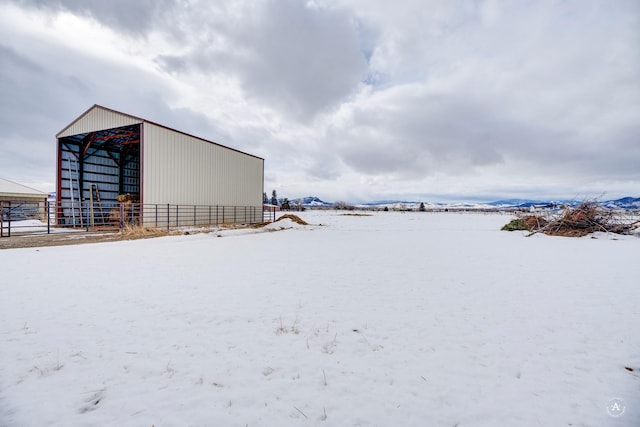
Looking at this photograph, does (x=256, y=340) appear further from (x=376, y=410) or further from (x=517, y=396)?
(x=517, y=396)

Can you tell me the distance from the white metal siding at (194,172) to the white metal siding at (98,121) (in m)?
1.62

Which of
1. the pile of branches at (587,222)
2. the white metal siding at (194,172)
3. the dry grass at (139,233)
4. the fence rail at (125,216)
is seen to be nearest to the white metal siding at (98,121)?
the white metal siding at (194,172)

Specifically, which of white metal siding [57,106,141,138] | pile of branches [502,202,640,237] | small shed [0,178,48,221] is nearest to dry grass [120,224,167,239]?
white metal siding [57,106,141,138]

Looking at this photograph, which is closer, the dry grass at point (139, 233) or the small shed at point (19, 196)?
the dry grass at point (139, 233)

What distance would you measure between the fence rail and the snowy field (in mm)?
10007

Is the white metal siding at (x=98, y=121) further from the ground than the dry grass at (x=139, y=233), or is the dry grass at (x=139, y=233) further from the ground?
the white metal siding at (x=98, y=121)

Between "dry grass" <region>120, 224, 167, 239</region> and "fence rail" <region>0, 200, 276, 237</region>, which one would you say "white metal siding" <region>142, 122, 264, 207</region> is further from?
"dry grass" <region>120, 224, 167, 239</region>

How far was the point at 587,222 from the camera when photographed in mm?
13836

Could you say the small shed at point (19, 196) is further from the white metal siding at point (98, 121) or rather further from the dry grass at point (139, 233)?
the dry grass at point (139, 233)

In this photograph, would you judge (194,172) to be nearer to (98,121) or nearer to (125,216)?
(125,216)

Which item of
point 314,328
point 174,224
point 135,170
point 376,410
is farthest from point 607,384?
point 135,170

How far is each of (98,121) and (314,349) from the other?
1997cm

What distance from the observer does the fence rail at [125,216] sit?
1437 cm

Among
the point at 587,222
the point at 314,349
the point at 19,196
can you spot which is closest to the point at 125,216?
the point at 19,196
